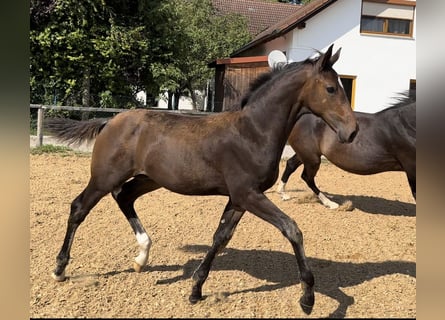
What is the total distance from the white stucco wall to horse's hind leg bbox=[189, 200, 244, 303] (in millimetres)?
11527

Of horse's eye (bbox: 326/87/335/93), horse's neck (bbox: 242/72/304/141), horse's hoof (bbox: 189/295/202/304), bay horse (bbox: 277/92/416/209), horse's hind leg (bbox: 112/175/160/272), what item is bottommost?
→ horse's hoof (bbox: 189/295/202/304)

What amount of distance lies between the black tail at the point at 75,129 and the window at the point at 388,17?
12625 millimetres

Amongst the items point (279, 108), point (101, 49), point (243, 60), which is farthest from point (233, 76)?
point (279, 108)

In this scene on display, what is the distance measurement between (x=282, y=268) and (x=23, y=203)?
11.3ft

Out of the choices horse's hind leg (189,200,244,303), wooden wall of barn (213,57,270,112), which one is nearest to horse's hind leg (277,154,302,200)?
horse's hind leg (189,200,244,303)

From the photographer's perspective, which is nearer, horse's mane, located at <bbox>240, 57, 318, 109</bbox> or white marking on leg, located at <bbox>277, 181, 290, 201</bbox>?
horse's mane, located at <bbox>240, 57, 318, 109</bbox>

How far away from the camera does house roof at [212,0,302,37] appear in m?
25.5

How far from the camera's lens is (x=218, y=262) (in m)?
4.30

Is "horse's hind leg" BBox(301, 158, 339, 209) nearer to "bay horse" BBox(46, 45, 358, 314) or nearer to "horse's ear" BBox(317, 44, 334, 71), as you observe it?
"bay horse" BBox(46, 45, 358, 314)

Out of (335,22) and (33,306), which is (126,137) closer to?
(33,306)

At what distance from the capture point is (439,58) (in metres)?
0.98

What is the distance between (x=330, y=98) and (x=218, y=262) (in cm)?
208

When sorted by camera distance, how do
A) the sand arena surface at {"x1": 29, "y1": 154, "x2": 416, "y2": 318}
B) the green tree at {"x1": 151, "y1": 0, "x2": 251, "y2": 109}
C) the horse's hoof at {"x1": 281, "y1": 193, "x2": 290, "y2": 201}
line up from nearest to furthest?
the sand arena surface at {"x1": 29, "y1": 154, "x2": 416, "y2": 318} < the horse's hoof at {"x1": 281, "y1": 193, "x2": 290, "y2": 201} < the green tree at {"x1": 151, "y1": 0, "x2": 251, "y2": 109}

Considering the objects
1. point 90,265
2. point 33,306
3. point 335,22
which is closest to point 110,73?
point 335,22
